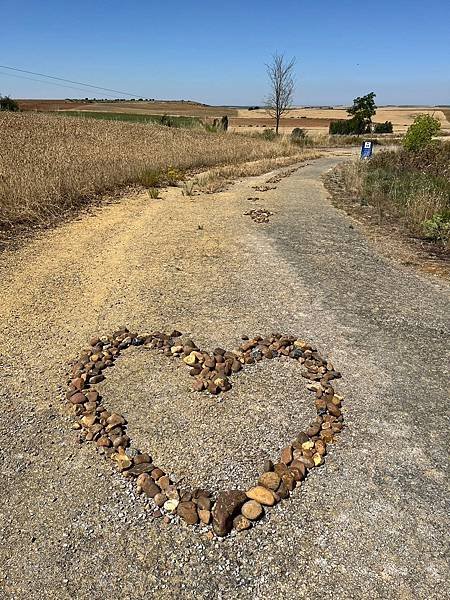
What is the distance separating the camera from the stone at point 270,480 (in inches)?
103

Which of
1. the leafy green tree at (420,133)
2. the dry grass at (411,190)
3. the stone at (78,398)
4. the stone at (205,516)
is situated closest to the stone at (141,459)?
the stone at (205,516)

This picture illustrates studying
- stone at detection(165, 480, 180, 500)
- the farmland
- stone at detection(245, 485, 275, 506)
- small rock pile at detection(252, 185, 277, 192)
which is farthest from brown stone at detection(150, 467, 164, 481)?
the farmland

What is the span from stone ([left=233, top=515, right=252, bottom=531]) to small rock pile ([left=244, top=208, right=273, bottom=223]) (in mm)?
7820

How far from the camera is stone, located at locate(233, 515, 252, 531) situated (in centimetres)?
238

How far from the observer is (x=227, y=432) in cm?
315

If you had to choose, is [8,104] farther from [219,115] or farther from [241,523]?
[241,523]

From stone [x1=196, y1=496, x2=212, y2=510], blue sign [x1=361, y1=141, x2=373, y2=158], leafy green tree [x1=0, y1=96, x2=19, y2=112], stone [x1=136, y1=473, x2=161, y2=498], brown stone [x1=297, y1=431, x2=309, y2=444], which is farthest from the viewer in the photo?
leafy green tree [x1=0, y1=96, x2=19, y2=112]

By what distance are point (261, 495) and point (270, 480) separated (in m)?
0.13

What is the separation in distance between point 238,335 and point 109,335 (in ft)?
4.24

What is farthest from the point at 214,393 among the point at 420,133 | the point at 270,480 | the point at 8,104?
the point at 8,104

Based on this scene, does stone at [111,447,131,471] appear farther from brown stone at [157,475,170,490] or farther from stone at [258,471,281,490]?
stone at [258,471,281,490]

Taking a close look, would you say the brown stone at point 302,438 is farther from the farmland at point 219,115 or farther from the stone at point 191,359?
the farmland at point 219,115

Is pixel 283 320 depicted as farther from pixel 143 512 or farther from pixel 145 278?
A: pixel 143 512

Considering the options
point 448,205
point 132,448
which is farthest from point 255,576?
point 448,205
